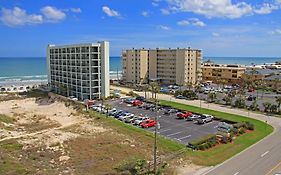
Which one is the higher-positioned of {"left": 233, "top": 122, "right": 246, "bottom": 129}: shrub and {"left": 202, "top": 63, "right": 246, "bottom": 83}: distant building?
{"left": 202, "top": 63, "right": 246, "bottom": 83}: distant building

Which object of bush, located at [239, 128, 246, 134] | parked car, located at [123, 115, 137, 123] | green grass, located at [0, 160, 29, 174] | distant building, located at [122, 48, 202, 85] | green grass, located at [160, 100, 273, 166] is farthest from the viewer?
distant building, located at [122, 48, 202, 85]

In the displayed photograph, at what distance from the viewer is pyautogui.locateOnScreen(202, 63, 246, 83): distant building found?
10064cm

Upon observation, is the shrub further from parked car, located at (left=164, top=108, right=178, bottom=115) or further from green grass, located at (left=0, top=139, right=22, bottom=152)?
green grass, located at (left=0, top=139, right=22, bottom=152)

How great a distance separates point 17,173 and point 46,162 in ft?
12.9

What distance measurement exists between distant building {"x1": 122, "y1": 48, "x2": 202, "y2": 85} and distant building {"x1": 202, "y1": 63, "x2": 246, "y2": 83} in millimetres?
12518

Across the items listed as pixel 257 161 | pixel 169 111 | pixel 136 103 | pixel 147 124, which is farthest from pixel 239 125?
pixel 136 103

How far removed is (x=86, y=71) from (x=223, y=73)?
54.1 meters

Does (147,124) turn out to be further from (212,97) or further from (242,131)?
(212,97)

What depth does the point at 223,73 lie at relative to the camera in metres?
104

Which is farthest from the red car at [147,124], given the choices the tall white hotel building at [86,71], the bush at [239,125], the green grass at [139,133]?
the tall white hotel building at [86,71]

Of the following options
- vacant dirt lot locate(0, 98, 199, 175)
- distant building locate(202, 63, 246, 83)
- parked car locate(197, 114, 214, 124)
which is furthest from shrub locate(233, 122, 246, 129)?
distant building locate(202, 63, 246, 83)

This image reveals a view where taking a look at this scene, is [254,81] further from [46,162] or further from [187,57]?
[46,162]

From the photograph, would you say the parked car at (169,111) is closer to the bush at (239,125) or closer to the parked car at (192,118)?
the parked car at (192,118)

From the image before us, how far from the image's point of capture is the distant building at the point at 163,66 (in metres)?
92.2
